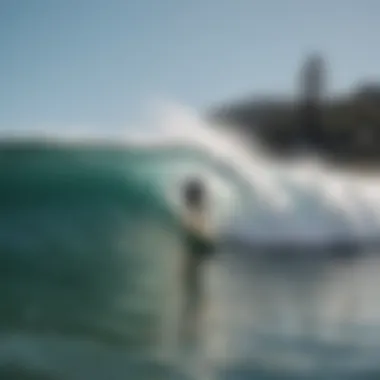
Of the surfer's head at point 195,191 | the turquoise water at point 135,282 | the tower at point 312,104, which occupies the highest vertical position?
the tower at point 312,104

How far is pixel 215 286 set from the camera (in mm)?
1484

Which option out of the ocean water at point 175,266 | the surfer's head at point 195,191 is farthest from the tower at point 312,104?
the surfer's head at point 195,191

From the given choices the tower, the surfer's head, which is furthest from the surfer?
the tower

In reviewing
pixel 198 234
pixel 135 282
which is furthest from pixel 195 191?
pixel 135 282

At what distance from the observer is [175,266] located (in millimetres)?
1495

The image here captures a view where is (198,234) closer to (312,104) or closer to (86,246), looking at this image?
(86,246)

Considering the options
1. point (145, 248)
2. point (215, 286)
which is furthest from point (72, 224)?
point (215, 286)

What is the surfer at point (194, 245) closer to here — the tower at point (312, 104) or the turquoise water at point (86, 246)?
the turquoise water at point (86, 246)

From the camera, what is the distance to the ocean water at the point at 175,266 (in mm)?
1471

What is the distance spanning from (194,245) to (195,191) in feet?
0.35

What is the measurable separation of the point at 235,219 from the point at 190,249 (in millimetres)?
107

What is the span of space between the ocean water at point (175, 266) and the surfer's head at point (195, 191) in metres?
0.02

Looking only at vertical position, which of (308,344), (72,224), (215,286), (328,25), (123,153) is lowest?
(308,344)

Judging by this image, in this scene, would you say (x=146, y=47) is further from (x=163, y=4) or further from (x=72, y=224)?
(x=72, y=224)
